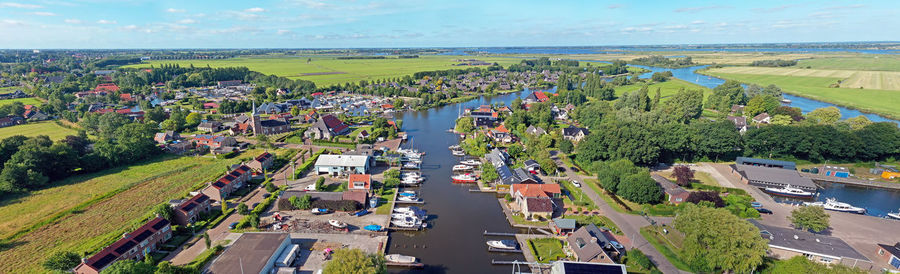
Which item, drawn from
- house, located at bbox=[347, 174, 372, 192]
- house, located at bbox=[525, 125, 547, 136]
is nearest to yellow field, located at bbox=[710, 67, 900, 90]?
house, located at bbox=[525, 125, 547, 136]

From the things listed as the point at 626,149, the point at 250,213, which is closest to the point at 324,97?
the point at 250,213

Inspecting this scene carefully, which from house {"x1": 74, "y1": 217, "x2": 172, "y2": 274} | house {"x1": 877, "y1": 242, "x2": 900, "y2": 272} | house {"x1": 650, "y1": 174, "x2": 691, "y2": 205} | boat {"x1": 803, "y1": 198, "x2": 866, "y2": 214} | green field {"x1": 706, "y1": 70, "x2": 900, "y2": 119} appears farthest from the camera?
green field {"x1": 706, "y1": 70, "x2": 900, "y2": 119}

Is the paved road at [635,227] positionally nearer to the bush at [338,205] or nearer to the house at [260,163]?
the bush at [338,205]

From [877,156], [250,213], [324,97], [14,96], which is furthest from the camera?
[324,97]

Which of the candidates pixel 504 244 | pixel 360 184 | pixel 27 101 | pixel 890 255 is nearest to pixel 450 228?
pixel 504 244

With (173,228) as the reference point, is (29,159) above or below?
above

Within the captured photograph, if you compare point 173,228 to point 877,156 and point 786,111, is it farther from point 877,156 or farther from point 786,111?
point 786,111

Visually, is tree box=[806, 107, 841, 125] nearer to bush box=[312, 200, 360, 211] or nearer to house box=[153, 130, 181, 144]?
bush box=[312, 200, 360, 211]
